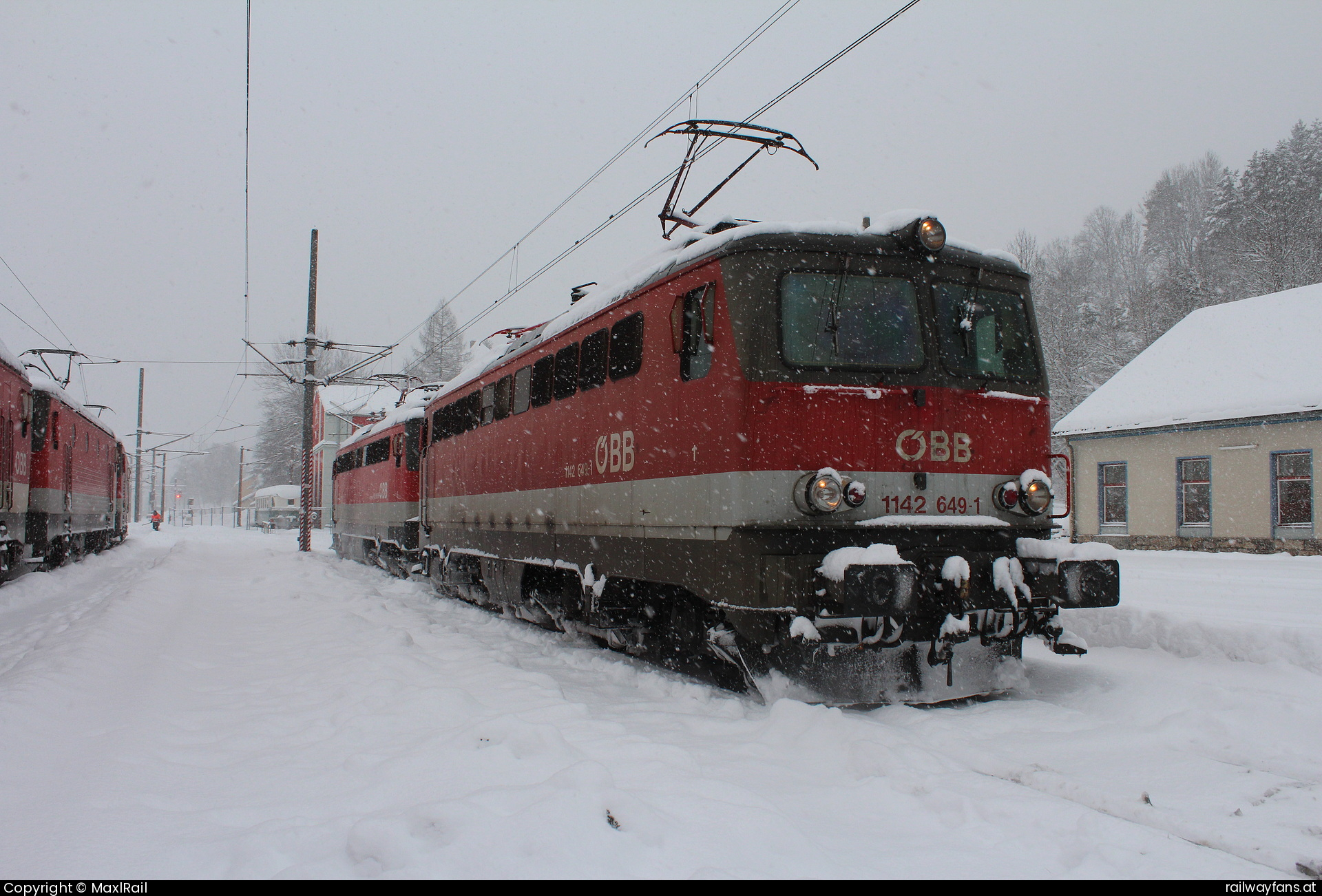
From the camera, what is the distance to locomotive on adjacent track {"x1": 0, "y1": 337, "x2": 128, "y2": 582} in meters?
13.8

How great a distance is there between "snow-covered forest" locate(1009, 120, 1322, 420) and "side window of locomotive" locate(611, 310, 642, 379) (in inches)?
1119

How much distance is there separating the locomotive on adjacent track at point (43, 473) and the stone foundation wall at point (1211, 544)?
19238mm

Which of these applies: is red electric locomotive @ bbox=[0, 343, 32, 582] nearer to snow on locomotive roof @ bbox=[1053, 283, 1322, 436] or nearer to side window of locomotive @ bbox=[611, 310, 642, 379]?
side window of locomotive @ bbox=[611, 310, 642, 379]

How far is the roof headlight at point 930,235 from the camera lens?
604 cm

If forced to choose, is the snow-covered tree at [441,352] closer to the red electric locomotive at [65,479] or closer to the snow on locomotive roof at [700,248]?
the red electric locomotive at [65,479]

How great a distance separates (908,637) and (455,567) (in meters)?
8.72

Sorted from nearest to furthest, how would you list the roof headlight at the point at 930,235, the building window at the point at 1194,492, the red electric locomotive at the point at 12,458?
the roof headlight at the point at 930,235 < the red electric locomotive at the point at 12,458 < the building window at the point at 1194,492

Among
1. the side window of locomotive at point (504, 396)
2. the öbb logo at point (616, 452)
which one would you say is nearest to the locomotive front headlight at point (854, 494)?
the öbb logo at point (616, 452)

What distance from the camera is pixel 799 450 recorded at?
5.59 metres

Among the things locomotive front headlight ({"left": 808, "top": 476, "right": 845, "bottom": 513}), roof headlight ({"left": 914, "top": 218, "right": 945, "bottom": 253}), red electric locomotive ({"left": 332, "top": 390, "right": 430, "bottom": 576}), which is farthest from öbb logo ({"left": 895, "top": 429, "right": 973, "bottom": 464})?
red electric locomotive ({"left": 332, "top": 390, "right": 430, "bottom": 576})

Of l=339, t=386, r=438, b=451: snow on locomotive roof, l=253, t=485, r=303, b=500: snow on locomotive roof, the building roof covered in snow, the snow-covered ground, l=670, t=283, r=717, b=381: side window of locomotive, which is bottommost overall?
the snow-covered ground

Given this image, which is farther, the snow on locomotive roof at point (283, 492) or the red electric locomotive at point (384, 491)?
the snow on locomotive roof at point (283, 492)

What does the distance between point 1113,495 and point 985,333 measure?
17614mm

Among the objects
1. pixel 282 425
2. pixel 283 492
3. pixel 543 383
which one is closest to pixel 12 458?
pixel 543 383
